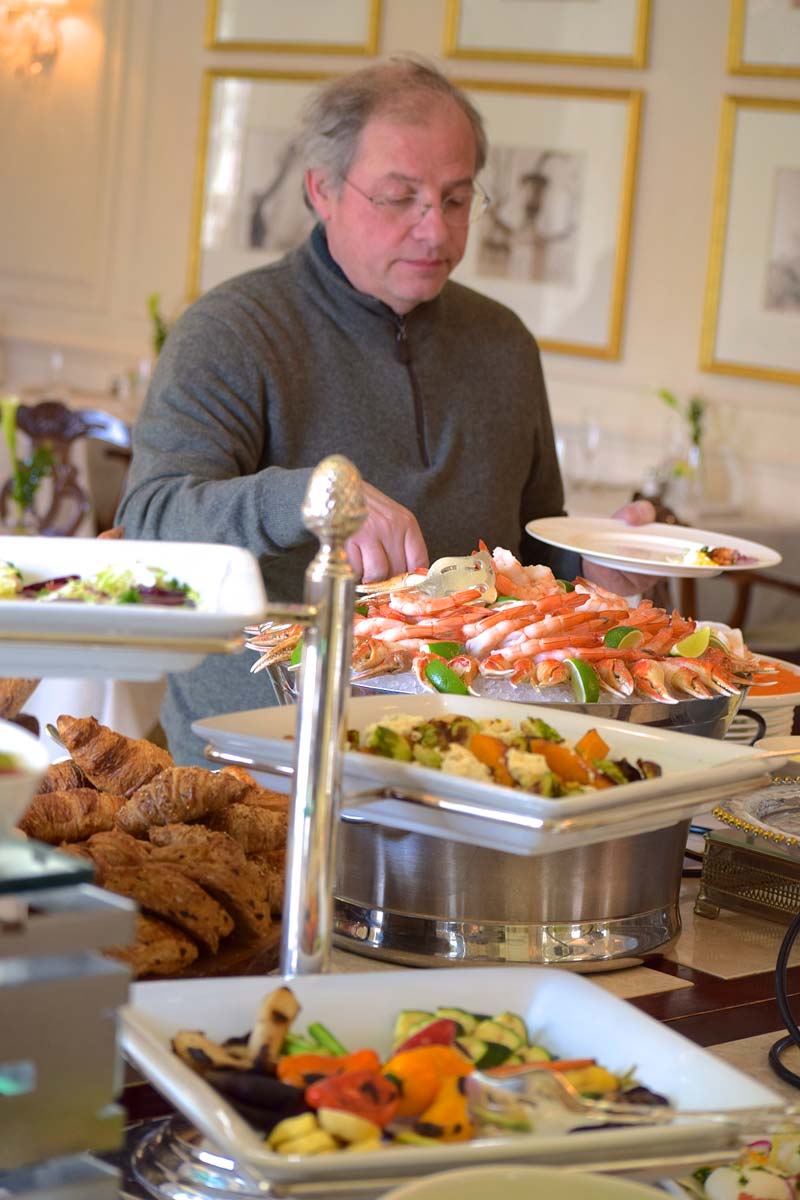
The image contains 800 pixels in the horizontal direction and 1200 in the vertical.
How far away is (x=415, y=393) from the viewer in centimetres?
254

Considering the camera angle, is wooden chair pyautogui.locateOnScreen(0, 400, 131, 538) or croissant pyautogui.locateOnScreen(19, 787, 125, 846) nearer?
croissant pyautogui.locateOnScreen(19, 787, 125, 846)

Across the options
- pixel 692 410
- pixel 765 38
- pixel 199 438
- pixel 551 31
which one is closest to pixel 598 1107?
pixel 199 438

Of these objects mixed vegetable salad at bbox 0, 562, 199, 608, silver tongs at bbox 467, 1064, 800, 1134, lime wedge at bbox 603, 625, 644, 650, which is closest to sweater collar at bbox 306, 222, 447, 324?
lime wedge at bbox 603, 625, 644, 650

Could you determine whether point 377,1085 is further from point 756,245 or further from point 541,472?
point 756,245

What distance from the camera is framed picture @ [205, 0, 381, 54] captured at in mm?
6055

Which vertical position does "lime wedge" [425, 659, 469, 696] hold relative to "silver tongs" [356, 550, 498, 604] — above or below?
below

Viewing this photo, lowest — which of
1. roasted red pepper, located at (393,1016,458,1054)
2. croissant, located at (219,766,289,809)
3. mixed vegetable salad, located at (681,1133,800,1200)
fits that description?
mixed vegetable salad, located at (681,1133,800,1200)

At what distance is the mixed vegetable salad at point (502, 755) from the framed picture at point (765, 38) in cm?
463

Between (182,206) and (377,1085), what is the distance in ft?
20.6

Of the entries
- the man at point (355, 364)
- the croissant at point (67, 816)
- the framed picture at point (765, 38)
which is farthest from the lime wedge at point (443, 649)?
the framed picture at point (765, 38)

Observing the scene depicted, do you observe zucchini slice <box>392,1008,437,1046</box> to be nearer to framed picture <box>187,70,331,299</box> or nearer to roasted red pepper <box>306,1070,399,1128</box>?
roasted red pepper <box>306,1070,399,1128</box>

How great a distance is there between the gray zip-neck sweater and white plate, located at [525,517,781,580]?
35 centimetres

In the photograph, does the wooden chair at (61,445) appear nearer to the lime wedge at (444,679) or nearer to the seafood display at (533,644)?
the seafood display at (533,644)

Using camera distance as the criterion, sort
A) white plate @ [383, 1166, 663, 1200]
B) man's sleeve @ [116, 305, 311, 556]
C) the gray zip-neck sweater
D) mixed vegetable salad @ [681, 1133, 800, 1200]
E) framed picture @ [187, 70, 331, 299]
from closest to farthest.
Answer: white plate @ [383, 1166, 663, 1200], mixed vegetable salad @ [681, 1133, 800, 1200], man's sleeve @ [116, 305, 311, 556], the gray zip-neck sweater, framed picture @ [187, 70, 331, 299]
